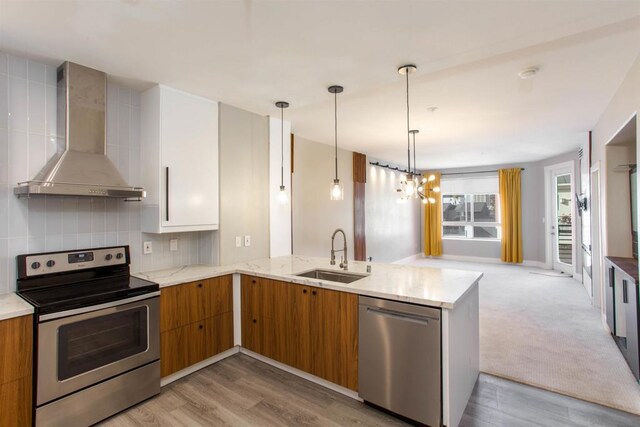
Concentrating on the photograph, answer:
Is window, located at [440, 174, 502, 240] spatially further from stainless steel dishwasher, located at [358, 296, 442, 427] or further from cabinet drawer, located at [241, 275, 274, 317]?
stainless steel dishwasher, located at [358, 296, 442, 427]

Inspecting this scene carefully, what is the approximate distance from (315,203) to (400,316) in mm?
3182

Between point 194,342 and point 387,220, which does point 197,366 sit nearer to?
point 194,342

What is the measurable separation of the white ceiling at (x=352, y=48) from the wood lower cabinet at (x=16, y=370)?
180 centimetres

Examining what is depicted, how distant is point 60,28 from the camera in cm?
196

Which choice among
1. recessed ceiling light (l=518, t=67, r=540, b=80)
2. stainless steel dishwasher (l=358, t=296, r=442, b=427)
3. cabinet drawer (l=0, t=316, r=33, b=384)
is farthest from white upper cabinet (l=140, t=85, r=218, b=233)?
recessed ceiling light (l=518, t=67, r=540, b=80)

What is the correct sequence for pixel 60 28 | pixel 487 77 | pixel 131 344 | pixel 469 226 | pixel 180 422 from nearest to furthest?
pixel 60 28, pixel 180 422, pixel 131 344, pixel 487 77, pixel 469 226

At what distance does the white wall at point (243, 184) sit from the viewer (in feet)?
11.0

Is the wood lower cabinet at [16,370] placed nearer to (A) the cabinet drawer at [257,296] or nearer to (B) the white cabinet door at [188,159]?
(B) the white cabinet door at [188,159]

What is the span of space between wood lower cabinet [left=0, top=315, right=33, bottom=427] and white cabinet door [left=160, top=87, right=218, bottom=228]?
3.94ft

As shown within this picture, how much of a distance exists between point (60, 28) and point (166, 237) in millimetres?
1849

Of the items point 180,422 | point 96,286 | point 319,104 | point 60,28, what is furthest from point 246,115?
point 180,422

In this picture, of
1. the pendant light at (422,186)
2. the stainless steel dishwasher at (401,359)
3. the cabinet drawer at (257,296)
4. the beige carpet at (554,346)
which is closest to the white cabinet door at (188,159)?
the cabinet drawer at (257,296)

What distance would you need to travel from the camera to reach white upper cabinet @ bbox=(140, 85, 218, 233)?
2.86 m

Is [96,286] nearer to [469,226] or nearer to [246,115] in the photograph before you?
[246,115]
